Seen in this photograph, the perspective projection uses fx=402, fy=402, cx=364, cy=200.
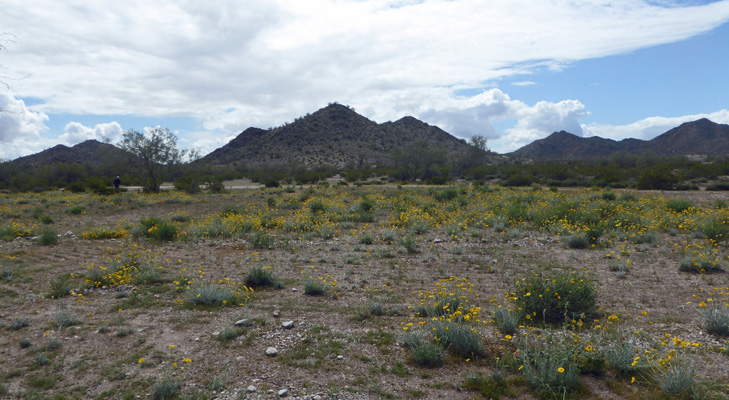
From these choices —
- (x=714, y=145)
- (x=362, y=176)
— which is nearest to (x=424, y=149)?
(x=362, y=176)

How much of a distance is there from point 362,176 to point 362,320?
46788 mm

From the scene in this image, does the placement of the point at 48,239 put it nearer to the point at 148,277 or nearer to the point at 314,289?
the point at 148,277

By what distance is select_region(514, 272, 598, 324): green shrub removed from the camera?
6.38 metres

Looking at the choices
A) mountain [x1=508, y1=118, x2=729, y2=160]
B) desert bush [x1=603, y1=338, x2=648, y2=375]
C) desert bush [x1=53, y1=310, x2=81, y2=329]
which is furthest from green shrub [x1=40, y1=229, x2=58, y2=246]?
mountain [x1=508, y1=118, x2=729, y2=160]

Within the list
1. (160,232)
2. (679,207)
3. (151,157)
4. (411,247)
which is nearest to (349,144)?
(151,157)

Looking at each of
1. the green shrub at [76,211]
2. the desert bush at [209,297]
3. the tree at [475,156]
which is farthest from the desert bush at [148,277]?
the tree at [475,156]

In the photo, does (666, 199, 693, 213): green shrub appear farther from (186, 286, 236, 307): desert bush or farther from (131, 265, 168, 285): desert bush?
(131, 265, 168, 285): desert bush

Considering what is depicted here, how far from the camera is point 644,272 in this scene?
8.94 m

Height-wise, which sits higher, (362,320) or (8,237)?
(8,237)

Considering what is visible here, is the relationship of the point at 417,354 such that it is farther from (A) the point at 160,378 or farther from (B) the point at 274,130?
(B) the point at 274,130

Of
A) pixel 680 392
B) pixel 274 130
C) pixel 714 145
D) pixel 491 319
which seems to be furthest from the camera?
pixel 274 130

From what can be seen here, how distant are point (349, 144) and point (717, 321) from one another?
282 feet

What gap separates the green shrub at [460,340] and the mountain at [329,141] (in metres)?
71.7

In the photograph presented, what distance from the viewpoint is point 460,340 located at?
532cm
